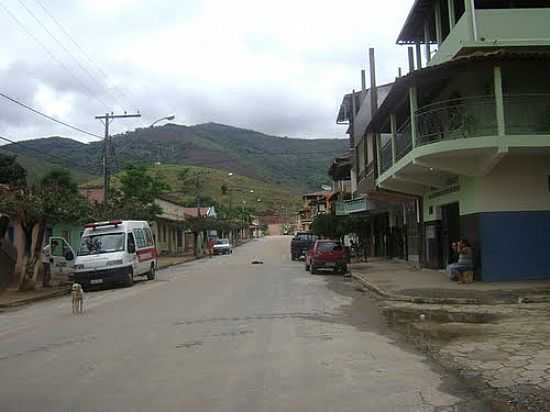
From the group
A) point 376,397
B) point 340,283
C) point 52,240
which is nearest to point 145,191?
point 52,240

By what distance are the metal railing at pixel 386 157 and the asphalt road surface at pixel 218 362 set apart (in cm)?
1087

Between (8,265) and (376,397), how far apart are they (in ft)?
78.3

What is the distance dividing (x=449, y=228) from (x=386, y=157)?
Result: 486 cm

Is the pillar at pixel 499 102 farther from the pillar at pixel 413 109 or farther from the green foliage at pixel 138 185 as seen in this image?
the green foliage at pixel 138 185

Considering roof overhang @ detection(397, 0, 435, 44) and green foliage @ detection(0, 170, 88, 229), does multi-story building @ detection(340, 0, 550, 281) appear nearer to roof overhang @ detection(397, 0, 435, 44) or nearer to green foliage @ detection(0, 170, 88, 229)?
roof overhang @ detection(397, 0, 435, 44)

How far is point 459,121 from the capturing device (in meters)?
19.5

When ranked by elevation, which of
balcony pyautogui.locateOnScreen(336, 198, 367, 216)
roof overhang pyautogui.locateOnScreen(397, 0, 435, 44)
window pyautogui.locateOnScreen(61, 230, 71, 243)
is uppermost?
roof overhang pyautogui.locateOnScreen(397, 0, 435, 44)

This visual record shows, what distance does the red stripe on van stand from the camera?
27.6 meters

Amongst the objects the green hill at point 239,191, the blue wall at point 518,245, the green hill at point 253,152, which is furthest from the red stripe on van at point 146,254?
the green hill at point 239,191

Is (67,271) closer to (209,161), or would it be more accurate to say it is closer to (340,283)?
(340,283)

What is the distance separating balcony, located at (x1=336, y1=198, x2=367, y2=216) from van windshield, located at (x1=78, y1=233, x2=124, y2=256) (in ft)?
58.6

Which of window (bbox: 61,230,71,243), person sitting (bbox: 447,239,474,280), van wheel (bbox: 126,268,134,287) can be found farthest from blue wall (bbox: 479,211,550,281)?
window (bbox: 61,230,71,243)

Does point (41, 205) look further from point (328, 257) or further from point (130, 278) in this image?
point (328, 257)

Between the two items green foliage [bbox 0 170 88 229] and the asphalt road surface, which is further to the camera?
green foliage [bbox 0 170 88 229]
